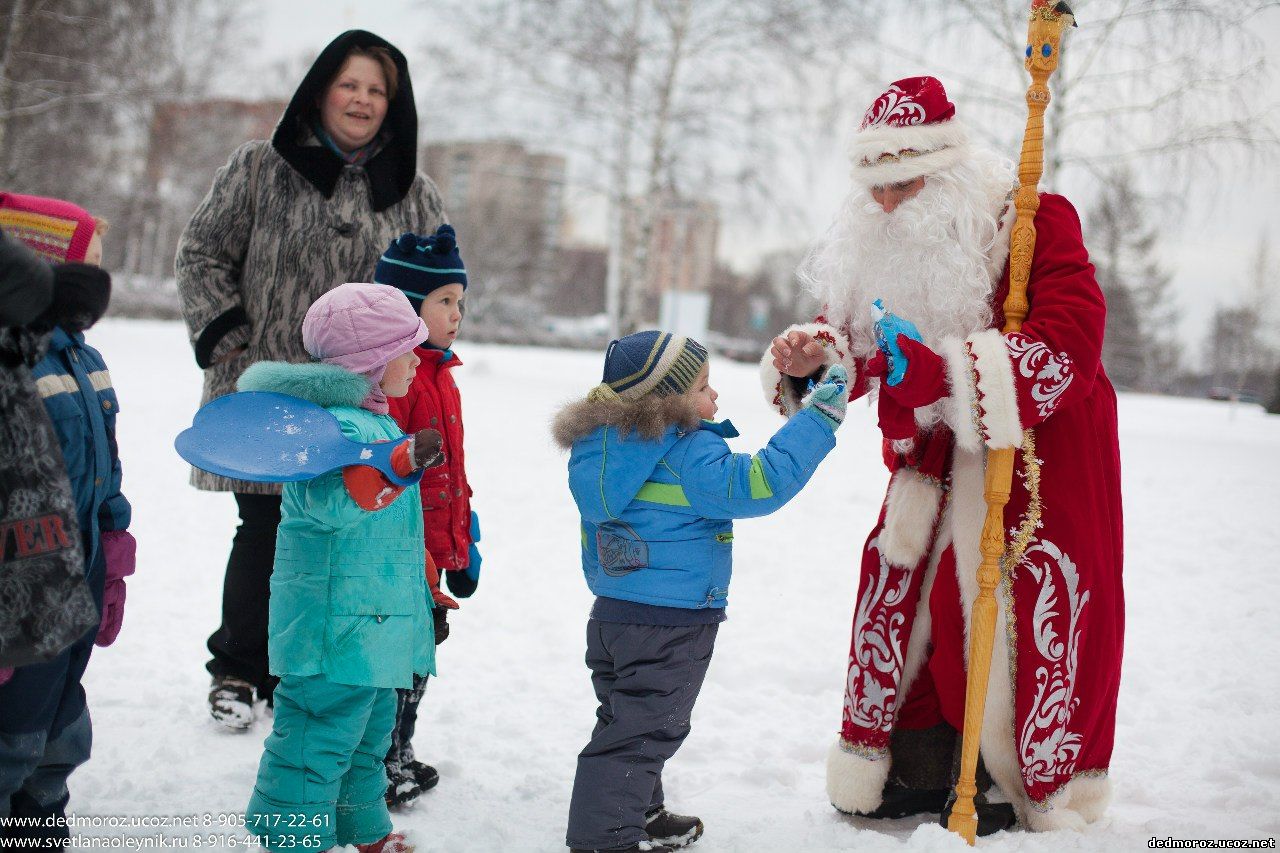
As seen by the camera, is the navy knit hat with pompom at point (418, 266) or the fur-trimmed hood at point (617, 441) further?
the navy knit hat with pompom at point (418, 266)

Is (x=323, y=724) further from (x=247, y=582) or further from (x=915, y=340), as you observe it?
(x=915, y=340)

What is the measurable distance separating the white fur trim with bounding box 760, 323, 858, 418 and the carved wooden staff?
1.53 ft

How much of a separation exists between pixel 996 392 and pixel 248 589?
240 cm

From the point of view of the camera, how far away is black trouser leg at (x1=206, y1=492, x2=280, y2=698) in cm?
338

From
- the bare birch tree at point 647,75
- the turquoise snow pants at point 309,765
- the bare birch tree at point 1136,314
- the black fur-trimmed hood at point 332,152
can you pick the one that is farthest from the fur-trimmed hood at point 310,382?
the bare birch tree at point 1136,314

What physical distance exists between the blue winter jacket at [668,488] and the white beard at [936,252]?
57cm

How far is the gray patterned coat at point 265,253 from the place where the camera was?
3.35 metres

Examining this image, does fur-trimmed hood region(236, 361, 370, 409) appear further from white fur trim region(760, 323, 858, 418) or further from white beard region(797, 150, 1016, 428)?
white beard region(797, 150, 1016, 428)

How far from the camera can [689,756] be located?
352cm

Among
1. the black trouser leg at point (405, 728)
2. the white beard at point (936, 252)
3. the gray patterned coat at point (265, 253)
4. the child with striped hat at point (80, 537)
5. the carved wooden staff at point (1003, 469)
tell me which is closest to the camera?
the child with striped hat at point (80, 537)

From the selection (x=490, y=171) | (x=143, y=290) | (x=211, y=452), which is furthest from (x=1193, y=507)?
(x=143, y=290)

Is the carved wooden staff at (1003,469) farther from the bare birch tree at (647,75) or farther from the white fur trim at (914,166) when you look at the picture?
the bare birch tree at (647,75)

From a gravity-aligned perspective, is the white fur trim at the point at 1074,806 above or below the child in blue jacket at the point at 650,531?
below

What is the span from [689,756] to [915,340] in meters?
1.70
